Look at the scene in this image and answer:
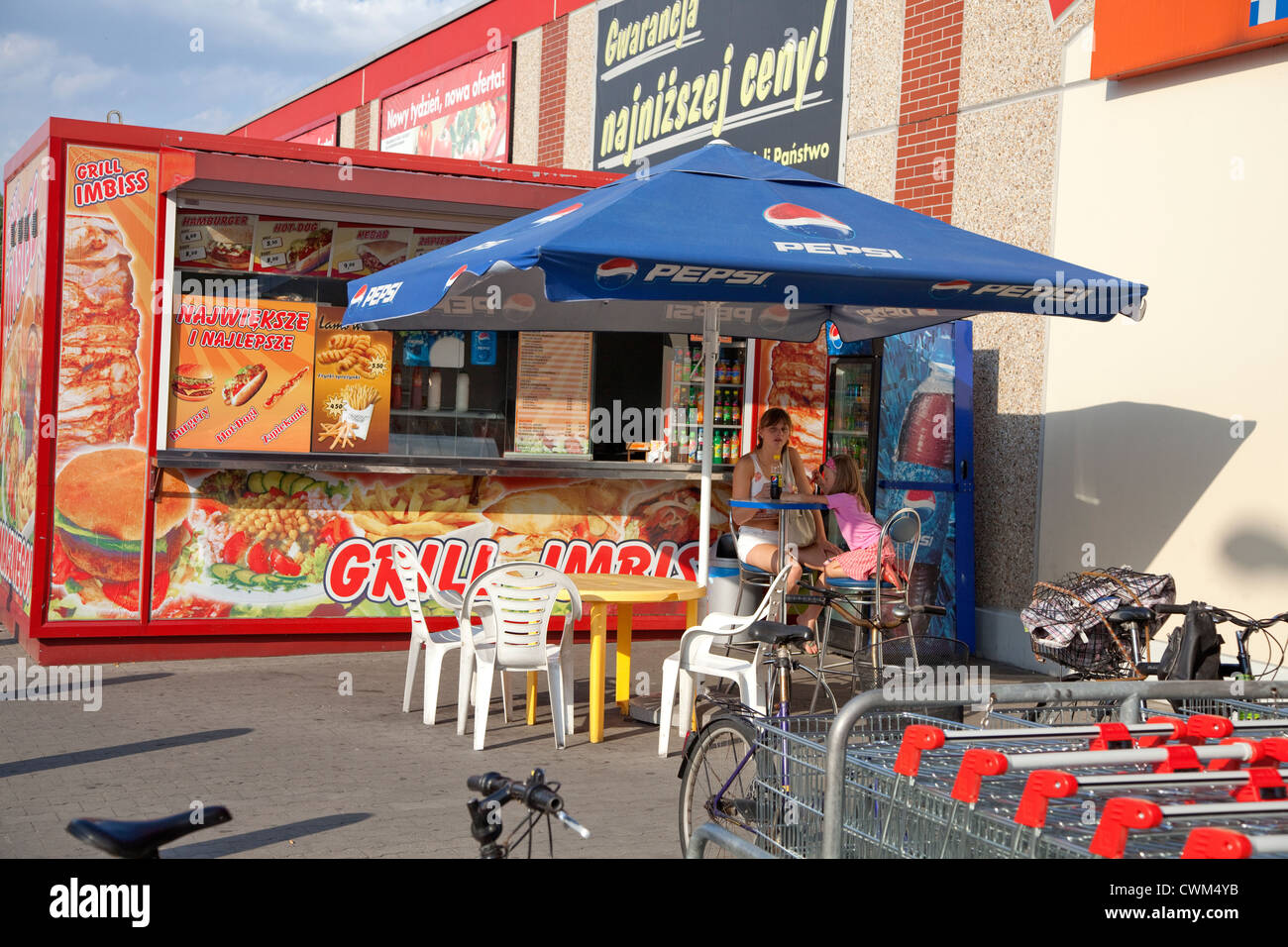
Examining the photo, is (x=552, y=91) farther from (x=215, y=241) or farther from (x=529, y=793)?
(x=529, y=793)

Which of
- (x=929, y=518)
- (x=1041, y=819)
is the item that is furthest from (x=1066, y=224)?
(x=1041, y=819)

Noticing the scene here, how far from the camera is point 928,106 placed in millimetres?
10547

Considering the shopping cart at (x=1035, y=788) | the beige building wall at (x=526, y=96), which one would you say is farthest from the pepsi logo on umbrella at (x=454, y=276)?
the beige building wall at (x=526, y=96)

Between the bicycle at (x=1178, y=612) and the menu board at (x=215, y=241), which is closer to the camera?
the bicycle at (x=1178, y=612)

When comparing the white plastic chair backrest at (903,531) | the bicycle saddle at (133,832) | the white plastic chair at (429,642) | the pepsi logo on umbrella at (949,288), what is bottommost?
the white plastic chair at (429,642)

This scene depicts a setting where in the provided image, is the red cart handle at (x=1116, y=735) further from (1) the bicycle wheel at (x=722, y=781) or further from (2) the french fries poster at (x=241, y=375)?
(2) the french fries poster at (x=241, y=375)

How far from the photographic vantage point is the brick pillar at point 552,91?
1666 cm

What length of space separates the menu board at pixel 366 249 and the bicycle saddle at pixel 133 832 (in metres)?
6.96

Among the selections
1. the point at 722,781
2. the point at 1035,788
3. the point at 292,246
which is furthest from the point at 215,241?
the point at 1035,788

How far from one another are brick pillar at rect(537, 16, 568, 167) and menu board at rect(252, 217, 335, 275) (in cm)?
811

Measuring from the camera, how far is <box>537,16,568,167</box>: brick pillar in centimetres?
1666

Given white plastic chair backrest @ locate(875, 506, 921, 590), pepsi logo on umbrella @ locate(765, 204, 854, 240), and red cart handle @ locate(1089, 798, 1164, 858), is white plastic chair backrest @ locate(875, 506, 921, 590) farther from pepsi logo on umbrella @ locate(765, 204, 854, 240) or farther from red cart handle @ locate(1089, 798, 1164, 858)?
red cart handle @ locate(1089, 798, 1164, 858)

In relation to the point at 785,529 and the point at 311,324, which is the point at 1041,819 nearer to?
the point at 785,529
